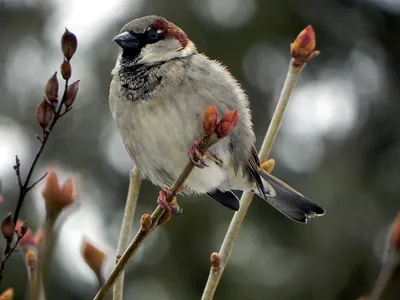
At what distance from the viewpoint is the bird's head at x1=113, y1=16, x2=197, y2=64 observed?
5.93 feet

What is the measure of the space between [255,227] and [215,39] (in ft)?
6.03

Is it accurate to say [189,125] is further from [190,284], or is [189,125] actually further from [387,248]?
[190,284]

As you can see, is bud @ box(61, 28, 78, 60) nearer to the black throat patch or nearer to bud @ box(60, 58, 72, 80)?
bud @ box(60, 58, 72, 80)

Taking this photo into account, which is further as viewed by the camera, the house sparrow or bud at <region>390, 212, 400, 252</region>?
the house sparrow

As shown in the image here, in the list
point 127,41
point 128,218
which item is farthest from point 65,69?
point 127,41

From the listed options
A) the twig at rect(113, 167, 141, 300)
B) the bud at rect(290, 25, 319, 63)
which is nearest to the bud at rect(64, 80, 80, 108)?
the twig at rect(113, 167, 141, 300)

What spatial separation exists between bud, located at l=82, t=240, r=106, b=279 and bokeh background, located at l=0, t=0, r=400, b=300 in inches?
165

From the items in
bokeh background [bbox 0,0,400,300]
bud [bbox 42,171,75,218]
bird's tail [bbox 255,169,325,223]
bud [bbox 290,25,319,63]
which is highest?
bud [bbox 290,25,319,63]

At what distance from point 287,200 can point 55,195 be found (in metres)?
1.39

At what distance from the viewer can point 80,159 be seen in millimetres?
6113

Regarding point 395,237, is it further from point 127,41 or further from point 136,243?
point 127,41

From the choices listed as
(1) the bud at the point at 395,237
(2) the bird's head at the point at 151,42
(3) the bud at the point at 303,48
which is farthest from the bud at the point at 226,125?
(2) the bird's head at the point at 151,42

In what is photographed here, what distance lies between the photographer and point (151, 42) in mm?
1859

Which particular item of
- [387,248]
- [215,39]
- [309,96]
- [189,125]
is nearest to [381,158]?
[309,96]
